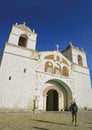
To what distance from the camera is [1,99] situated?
13.1 m

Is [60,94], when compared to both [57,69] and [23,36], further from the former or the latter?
[23,36]

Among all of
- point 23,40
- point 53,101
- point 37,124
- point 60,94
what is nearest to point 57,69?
point 60,94

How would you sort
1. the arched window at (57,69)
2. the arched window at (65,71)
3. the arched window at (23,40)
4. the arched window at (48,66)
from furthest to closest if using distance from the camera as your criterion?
the arched window at (65,71) < the arched window at (23,40) < the arched window at (57,69) < the arched window at (48,66)

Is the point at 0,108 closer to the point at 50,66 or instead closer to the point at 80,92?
the point at 50,66

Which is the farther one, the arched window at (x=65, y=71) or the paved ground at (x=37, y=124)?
the arched window at (x=65, y=71)

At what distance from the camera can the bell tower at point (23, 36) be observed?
57.2ft

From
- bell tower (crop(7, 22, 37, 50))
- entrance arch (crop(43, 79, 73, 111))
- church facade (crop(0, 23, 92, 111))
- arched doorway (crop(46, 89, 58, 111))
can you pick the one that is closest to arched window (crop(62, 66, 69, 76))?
church facade (crop(0, 23, 92, 111))

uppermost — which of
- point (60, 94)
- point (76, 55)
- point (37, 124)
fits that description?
point (76, 55)

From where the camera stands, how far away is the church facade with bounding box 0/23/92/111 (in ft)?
46.9

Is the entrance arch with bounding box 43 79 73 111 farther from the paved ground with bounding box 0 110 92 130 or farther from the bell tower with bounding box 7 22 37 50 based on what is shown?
the paved ground with bounding box 0 110 92 130

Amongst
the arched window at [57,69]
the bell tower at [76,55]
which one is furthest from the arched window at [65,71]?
the bell tower at [76,55]

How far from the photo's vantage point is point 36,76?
16562 mm

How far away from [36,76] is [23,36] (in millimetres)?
6937

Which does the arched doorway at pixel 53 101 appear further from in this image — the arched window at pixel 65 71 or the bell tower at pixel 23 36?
the bell tower at pixel 23 36
